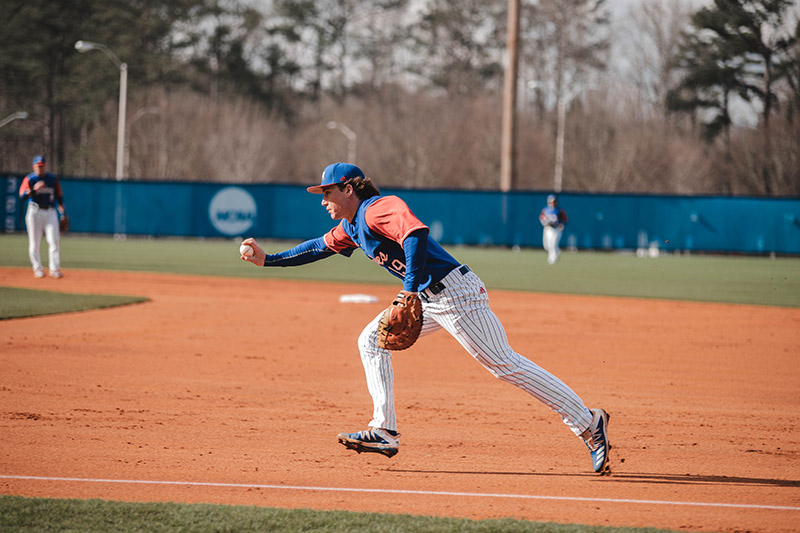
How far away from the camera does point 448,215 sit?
32875mm

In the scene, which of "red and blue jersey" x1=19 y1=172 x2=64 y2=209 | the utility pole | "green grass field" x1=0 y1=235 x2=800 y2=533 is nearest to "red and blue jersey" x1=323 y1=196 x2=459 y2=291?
"green grass field" x1=0 y1=235 x2=800 y2=533

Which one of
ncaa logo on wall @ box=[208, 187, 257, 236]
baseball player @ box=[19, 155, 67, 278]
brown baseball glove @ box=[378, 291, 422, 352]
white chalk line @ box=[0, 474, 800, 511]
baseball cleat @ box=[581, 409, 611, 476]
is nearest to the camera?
white chalk line @ box=[0, 474, 800, 511]

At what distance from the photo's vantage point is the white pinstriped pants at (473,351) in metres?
5.10

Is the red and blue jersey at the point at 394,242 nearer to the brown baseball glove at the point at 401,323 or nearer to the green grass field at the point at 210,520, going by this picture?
the brown baseball glove at the point at 401,323

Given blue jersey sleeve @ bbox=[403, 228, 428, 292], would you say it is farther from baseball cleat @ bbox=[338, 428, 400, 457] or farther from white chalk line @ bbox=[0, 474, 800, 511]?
white chalk line @ bbox=[0, 474, 800, 511]

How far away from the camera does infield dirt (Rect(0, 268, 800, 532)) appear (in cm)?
479

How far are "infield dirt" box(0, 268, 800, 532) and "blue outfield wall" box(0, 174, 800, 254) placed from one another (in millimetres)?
19070

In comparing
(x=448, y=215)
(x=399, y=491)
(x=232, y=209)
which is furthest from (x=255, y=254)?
(x=232, y=209)

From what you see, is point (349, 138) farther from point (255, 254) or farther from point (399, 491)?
point (399, 491)

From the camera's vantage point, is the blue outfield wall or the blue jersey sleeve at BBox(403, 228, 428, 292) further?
the blue outfield wall

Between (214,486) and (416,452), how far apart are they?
1.44 m

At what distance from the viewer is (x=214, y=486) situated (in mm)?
4875

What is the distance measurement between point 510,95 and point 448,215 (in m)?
4.89

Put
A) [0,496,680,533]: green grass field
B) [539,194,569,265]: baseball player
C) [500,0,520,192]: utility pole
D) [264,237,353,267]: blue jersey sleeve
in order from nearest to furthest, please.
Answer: [0,496,680,533]: green grass field < [264,237,353,267]: blue jersey sleeve < [539,194,569,265]: baseball player < [500,0,520,192]: utility pole
